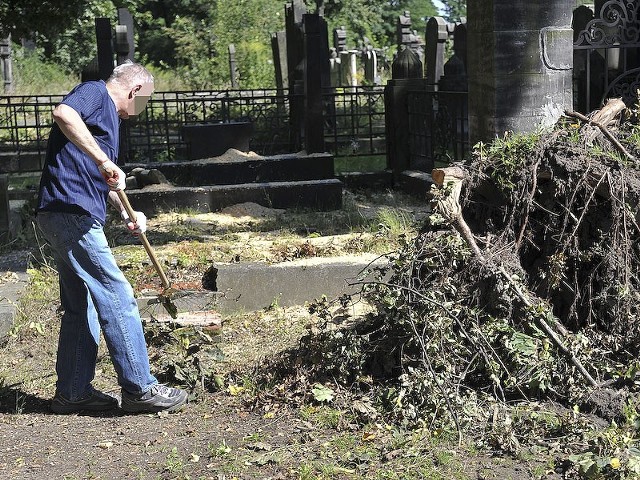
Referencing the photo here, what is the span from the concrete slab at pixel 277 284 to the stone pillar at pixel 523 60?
57.5 inches

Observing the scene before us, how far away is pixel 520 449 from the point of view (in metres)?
4.11

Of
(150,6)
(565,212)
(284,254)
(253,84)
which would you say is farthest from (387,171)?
(150,6)

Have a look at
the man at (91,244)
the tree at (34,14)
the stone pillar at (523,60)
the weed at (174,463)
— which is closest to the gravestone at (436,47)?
the tree at (34,14)

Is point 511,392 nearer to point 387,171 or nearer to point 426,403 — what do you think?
point 426,403

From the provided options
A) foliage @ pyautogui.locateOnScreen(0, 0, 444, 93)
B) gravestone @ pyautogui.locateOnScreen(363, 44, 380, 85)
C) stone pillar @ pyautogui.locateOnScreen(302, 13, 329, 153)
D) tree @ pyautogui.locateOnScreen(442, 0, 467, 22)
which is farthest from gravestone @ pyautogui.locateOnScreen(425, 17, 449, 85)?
tree @ pyautogui.locateOnScreen(442, 0, 467, 22)

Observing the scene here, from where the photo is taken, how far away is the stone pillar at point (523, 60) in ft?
21.4

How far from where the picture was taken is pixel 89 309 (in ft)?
16.1

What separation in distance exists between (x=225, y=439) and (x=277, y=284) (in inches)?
94.6

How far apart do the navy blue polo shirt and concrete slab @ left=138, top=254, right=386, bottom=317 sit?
2.06 m

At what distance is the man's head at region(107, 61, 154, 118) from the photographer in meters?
4.78

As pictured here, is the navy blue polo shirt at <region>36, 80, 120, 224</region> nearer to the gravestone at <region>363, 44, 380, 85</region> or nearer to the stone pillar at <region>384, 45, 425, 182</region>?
the stone pillar at <region>384, 45, 425, 182</region>

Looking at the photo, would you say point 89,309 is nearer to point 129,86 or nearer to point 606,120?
point 129,86

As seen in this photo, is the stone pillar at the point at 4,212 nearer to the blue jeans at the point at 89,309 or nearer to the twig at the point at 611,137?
the blue jeans at the point at 89,309

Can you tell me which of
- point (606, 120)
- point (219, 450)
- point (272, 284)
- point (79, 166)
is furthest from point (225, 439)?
point (606, 120)
